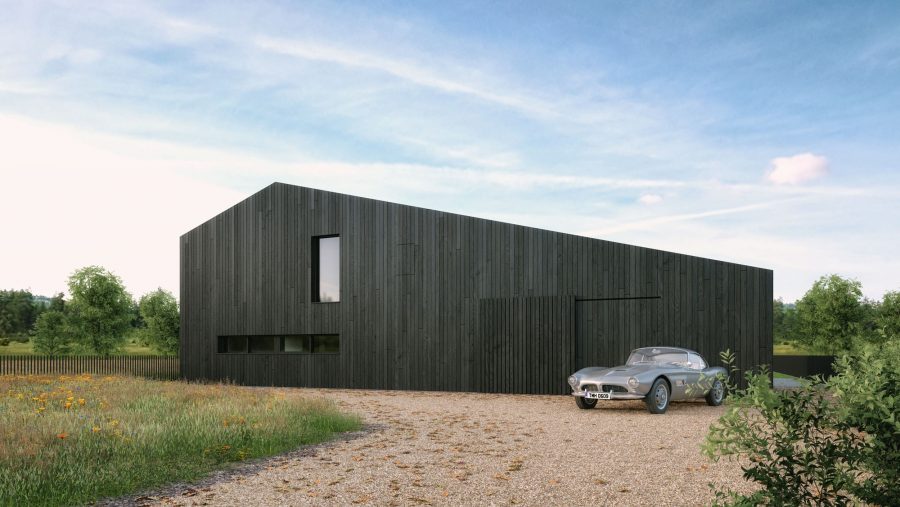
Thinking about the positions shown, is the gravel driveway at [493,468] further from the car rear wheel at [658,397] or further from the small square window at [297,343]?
the small square window at [297,343]

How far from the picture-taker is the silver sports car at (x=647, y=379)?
14.1 metres

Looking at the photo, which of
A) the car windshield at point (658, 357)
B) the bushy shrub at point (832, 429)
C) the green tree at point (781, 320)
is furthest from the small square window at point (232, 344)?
the green tree at point (781, 320)

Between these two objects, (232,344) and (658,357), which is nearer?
(658,357)

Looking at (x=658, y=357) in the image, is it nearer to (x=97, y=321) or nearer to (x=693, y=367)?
(x=693, y=367)

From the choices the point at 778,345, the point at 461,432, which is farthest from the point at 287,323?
the point at 778,345

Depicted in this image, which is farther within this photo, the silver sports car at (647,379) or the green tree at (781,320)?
the green tree at (781,320)

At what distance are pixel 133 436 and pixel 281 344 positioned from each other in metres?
15.7

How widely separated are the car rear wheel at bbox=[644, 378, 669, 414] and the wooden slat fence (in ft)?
61.3

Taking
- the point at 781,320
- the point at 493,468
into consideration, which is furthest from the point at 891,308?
the point at 493,468

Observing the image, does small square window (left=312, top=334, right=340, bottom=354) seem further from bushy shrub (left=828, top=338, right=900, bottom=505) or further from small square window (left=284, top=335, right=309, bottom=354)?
bushy shrub (left=828, top=338, right=900, bottom=505)

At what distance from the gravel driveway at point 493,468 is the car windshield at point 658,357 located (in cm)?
204

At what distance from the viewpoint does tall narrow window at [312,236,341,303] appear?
925 inches

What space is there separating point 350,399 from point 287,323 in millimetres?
6929

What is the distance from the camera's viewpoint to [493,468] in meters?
8.24
